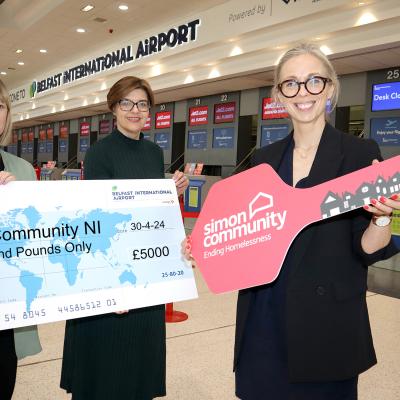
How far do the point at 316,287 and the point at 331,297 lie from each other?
1.9 inches

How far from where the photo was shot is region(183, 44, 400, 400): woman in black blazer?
119cm

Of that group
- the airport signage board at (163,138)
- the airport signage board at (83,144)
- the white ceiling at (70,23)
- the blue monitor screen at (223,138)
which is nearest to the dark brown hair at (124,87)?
the white ceiling at (70,23)

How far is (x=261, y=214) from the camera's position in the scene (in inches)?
51.7

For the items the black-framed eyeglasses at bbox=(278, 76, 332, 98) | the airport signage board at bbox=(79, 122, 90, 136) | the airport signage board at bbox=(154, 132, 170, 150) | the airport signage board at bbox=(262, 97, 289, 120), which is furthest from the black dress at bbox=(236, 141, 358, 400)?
the airport signage board at bbox=(79, 122, 90, 136)

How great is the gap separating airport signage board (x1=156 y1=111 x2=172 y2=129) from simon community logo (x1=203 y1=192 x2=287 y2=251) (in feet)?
36.8

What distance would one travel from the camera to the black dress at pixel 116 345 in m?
1.86

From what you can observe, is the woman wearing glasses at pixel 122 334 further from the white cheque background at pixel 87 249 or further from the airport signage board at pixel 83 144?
the airport signage board at pixel 83 144

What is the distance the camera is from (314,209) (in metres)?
1.20

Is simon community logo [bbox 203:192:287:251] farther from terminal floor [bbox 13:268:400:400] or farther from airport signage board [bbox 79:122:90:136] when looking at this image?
airport signage board [bbox 79:122:90:136]

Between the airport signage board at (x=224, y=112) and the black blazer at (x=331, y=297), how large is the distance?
944cm

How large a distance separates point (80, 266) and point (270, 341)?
0.73 meters

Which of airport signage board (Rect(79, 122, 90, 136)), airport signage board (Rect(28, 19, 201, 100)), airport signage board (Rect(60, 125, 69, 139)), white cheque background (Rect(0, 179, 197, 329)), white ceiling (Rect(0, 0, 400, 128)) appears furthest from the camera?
airport signage board (Rect(60, 125, 69, 139))

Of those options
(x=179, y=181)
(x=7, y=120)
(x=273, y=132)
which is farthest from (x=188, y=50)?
(x=7, y=120)

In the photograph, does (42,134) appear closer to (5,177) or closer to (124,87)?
(124,87)
